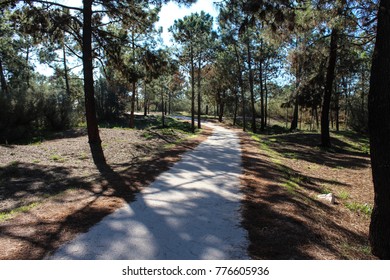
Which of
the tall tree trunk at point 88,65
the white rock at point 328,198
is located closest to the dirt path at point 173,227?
the white rock at point 328,198

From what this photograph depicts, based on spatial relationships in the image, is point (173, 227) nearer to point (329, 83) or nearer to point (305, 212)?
point (305, 212)

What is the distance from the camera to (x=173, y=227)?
179 inches

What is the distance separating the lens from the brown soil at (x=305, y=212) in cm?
404

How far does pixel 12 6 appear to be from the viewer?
10.5m

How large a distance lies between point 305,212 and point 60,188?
18.2 ft

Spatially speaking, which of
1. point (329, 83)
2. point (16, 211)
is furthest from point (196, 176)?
point (329, 83)

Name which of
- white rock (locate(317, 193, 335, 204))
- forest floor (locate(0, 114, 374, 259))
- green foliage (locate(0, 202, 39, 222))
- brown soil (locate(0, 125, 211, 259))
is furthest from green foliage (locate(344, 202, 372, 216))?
green foliage (locate(0, 202, 39, 222))

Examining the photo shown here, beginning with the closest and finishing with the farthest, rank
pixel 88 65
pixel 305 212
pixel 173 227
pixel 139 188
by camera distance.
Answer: pixel 173 227
pixel 305 212
pixel 139 188
pixel 88 65

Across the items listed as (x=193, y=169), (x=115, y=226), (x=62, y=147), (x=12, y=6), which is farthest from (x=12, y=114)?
(x=115, y=226)

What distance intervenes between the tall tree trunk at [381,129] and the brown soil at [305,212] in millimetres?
353

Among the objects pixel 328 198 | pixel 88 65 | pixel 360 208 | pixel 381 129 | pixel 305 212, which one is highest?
pixel 88 65

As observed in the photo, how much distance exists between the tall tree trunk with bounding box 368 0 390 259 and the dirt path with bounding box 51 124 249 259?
1.93 meters
